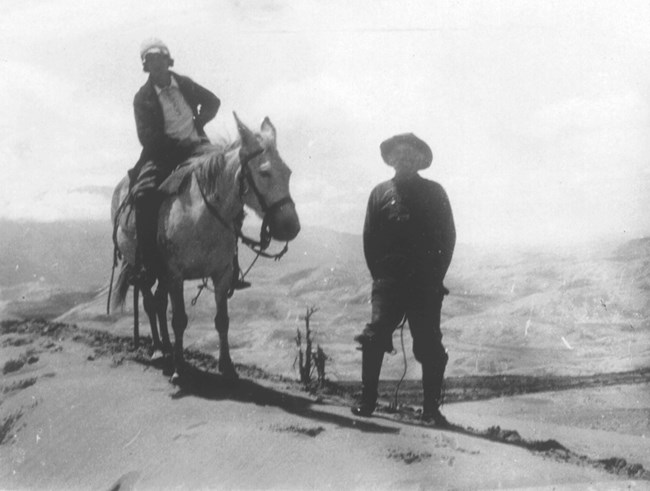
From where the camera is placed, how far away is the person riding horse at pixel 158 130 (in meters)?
6.82

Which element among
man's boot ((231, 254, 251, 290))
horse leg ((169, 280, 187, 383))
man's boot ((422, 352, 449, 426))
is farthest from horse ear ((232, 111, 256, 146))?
man's boot ((422, 352, 449, 426))

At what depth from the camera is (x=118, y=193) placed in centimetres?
822

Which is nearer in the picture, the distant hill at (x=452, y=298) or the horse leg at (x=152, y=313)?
the horse leg at (x=152, y=313)

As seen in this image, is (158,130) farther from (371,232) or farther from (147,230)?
(371,232)

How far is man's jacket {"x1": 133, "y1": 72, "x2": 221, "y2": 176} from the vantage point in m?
6.86

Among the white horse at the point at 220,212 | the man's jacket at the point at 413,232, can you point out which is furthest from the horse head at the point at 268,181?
the man's jacket at the point at 413,232

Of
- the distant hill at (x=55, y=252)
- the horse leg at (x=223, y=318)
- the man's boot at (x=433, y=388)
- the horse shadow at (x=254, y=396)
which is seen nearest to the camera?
the horse shadow at (x=254, y=396)

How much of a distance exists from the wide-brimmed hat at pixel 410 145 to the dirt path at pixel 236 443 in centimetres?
209

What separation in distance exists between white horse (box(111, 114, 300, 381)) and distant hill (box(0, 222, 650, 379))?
0.55 meters

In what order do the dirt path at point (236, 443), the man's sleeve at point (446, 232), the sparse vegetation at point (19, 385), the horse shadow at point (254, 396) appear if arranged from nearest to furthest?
the dirt path at point (236, 443), the horse shadow at point (254, 396), the man's sleeve at point (446, 232), the sparse vegetation at point (19, 385)

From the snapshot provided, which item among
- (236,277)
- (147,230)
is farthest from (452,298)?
(147,230)

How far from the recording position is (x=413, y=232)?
553cm

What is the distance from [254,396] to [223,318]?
101cm

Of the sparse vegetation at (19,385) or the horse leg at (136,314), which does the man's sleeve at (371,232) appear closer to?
the horse leg at (136,314)
